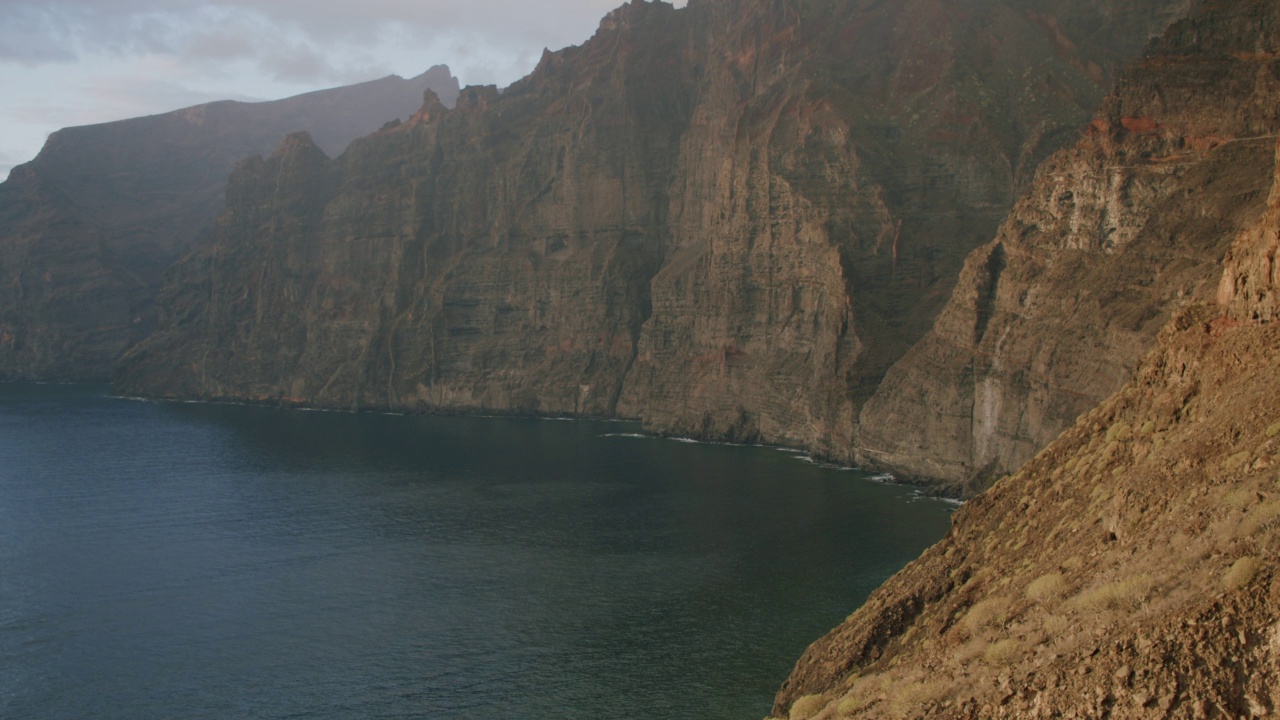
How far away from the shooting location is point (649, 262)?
19988 cm

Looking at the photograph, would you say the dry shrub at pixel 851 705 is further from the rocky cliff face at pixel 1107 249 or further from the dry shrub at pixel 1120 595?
the rocky cliff face at pixel 1107 249

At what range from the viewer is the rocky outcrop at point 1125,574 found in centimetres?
2594

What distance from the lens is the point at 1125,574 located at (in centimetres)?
3148

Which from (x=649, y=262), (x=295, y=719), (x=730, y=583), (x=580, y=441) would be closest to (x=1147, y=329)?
(x=730, y=583)

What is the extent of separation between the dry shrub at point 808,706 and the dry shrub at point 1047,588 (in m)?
8.62

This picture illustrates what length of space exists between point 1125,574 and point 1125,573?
118 mm

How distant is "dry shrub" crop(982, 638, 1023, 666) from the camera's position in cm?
3209

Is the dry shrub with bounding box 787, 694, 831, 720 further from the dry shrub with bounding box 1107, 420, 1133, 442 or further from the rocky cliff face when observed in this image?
the rocky cliff face

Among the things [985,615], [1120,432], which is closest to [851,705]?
[985,615]

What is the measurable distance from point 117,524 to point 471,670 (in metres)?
61.1

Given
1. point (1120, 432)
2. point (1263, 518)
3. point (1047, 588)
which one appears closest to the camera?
point (1263, 518)

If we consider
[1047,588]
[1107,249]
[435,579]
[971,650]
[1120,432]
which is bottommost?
[435,579]

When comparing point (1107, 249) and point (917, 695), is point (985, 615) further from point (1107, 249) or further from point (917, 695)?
point (1107, 249)

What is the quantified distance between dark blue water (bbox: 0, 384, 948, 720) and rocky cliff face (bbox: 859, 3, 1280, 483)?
10.9 metres
